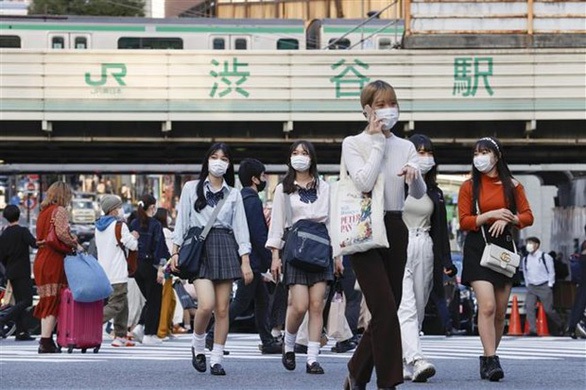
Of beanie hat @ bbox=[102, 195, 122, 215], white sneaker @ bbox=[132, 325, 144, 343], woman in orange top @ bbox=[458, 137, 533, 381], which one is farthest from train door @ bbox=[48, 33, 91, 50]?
woman in orange top @ bbox=[458, 137, 533, 381]

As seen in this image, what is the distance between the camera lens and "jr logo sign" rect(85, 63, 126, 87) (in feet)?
121

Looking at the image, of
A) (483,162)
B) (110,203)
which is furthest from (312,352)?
(110,203)

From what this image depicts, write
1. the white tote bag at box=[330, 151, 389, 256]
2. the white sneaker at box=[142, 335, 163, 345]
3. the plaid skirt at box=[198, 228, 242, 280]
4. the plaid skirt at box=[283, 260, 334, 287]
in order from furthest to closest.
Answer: the white sneaker at box=[142, 335, 163, 345]
the plaid skirt at box=[283, 260, 334, 287]
the plaid skirt at box=[198, 228, 242, 280]
the white tote bag at box=[330, 151, 389, 256]

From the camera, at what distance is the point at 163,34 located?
42531 millimetres

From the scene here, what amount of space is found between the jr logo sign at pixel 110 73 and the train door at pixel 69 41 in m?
4.93

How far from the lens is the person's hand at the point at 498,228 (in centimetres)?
1130

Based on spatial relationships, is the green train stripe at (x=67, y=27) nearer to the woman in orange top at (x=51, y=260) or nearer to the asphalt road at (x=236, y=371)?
the asphalt road at (x=236, y=371)

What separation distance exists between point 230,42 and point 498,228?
31.9 m

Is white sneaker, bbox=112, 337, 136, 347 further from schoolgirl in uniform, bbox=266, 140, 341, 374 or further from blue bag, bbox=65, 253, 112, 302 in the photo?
schoolgirl in uniform, bbox=266, 140, 341, 374

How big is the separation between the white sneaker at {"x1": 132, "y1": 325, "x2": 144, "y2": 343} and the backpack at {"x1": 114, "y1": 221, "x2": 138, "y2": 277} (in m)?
1.53

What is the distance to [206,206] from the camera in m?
11.9

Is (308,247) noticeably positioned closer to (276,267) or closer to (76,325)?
A: (276,267)

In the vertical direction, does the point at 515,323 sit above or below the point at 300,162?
below

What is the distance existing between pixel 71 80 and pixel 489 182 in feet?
87.1
